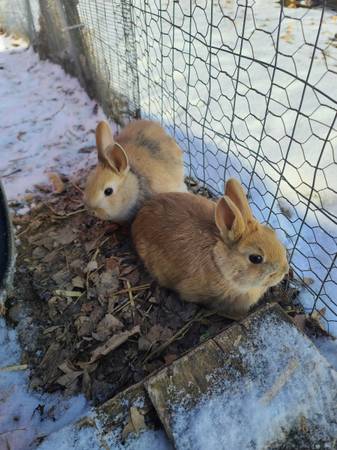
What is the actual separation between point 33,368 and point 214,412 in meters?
0.97

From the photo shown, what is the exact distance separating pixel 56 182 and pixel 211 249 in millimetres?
1683

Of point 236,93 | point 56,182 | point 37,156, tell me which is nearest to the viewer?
point 236,93

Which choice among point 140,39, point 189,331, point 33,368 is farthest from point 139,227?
point 140,39

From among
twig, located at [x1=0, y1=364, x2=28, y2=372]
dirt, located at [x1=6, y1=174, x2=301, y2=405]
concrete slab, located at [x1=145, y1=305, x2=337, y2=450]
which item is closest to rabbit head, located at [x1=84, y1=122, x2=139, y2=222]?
dirt, located at [x1=6, y1=174, x2=301, y2=405]

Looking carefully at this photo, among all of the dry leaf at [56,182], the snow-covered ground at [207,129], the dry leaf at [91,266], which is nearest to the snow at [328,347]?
the snow-covered ground at [207,129]

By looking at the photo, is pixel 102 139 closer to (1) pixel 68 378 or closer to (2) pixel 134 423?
(1) pixel 68 378

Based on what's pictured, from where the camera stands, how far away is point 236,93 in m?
2.10

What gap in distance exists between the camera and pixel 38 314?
230cm

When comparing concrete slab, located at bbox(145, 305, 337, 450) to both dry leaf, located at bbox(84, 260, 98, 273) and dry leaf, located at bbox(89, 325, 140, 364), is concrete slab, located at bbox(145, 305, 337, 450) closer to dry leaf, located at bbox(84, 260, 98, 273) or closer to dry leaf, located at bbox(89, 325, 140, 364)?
dry leaf, located at bbox(89, 325, 140, 364)

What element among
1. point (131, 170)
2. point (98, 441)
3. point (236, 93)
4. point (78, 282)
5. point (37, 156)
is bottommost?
point (37, 156)

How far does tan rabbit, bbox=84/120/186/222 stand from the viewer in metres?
2.47

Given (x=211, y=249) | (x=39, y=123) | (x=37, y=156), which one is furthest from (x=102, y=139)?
(x=39, y=123)

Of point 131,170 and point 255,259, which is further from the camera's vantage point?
point 131,170

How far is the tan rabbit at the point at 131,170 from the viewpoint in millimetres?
2471
